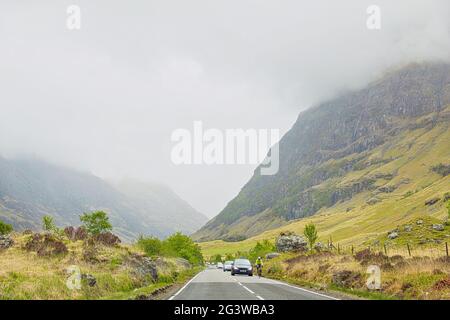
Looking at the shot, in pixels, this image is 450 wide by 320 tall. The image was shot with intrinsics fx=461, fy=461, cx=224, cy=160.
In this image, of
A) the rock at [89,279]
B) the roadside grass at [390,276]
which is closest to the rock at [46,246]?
the rock at [89,279]

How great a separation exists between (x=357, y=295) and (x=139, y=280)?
43.8ft

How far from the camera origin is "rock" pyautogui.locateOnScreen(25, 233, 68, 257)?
96.6 ft

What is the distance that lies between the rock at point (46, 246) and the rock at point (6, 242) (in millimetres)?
1274

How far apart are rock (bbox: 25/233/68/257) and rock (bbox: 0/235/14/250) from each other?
4.18ft

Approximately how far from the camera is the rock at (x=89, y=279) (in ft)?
72.8

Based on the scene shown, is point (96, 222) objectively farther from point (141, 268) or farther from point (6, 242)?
→ point (141, 268)

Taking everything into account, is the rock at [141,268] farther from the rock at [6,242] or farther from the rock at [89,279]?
the rock at [6,242]

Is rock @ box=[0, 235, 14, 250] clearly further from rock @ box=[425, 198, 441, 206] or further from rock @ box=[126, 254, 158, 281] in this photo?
rock @ box=[425, 198, 441, 206]

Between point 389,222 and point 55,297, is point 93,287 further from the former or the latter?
point 389,222

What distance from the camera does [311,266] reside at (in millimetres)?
39969

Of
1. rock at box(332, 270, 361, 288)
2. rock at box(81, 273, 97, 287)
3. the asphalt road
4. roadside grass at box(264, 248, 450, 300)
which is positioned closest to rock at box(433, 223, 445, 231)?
roadside grass at box(264, 248, 450, 300)

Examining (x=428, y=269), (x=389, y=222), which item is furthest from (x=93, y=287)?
(x=389, y=222)

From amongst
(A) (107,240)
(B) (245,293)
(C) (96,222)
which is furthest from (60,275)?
(C) (96,222)
